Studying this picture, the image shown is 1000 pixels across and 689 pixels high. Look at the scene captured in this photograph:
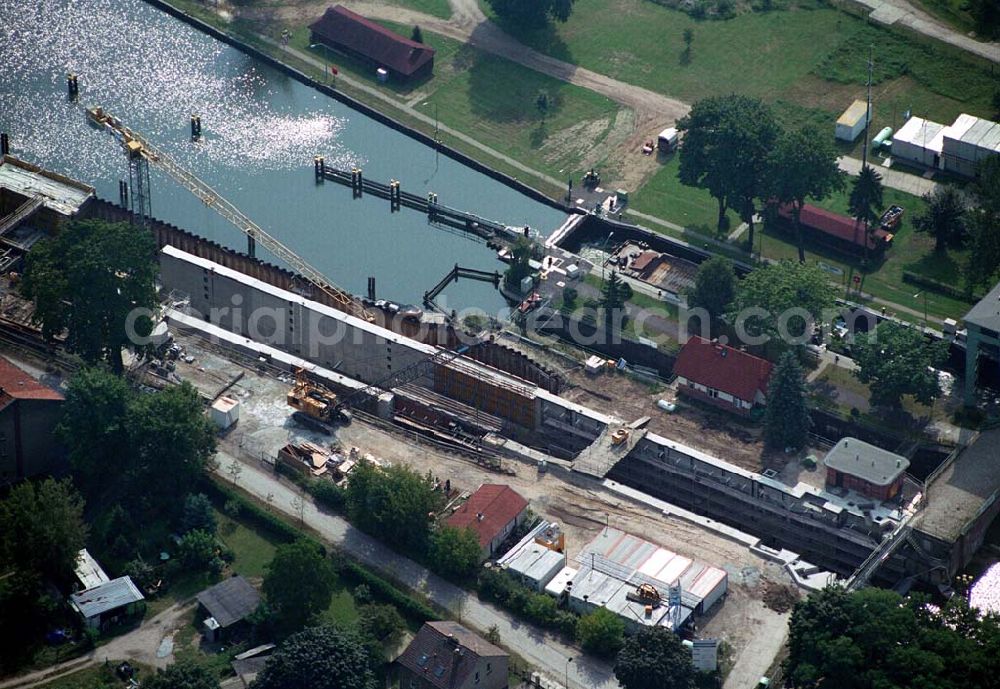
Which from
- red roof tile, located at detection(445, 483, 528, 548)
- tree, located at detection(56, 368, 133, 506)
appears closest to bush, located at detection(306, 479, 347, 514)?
red roof tile, located at detection(445, 483, 528, 548)

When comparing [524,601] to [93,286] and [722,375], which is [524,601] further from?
[93,286]

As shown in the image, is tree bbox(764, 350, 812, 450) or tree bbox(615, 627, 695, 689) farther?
tree bbox(764, 350, 812, 450)

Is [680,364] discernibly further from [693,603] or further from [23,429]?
[23,429]

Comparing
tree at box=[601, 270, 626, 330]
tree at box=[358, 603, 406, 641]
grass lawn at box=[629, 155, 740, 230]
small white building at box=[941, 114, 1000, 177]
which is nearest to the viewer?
tree at box=[358, 603, 406, 641]

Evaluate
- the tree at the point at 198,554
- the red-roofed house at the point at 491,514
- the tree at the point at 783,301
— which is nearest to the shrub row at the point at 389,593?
the red-roofed house at the point at 491,514

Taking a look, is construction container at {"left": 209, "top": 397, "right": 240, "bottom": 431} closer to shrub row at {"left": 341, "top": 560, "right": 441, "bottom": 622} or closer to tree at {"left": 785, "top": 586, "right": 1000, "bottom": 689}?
shrub row at {"left": 341, "top": 560, "right": 441, "bottom": 622}

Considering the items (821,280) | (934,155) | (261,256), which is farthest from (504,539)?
(934,155)

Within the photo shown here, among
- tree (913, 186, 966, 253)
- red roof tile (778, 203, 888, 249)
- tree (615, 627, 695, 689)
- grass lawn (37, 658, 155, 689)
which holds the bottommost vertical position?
grass lawn (37, 658, 155, 689)
